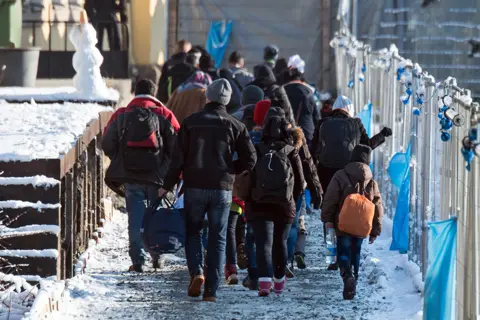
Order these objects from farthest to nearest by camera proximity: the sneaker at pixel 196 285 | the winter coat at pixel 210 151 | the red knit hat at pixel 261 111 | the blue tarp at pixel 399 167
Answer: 1. the blue tarp at pixel 399 167
2. the red knit hat at pixel 261 111
3. the sneaker at pixel 196 285
4. the winter coat at pixel 210 151

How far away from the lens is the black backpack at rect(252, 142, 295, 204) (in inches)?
422

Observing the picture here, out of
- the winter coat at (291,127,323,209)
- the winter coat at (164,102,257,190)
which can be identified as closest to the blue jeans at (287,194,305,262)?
the winter coat at (291,127,323,209)

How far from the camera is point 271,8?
2734 cm

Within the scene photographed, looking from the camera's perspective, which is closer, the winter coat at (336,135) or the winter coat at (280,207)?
the winter coat at (280,207)

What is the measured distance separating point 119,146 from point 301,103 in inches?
127

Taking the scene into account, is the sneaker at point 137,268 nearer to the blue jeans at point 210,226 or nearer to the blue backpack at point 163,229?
the blue backpack at point 163,229

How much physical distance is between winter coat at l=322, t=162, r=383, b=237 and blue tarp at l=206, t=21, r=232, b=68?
51.8 ft

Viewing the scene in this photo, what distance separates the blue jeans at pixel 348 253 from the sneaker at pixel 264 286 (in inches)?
22.6

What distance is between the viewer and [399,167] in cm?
1302

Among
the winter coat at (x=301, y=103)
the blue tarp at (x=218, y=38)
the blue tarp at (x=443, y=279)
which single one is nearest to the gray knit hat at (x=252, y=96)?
the winter coat at (x=301, y=103)

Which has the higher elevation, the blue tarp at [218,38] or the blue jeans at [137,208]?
the blue tarp at [218,38]

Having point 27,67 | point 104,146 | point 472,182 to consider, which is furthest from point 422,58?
point 472,182

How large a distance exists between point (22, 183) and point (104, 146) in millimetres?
1372

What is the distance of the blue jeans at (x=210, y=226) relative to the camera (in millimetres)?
10578
